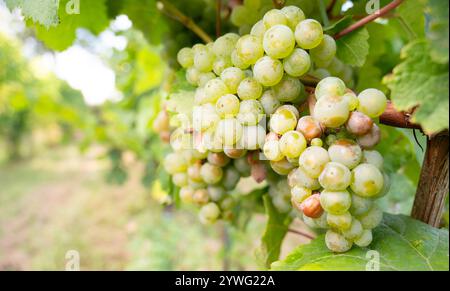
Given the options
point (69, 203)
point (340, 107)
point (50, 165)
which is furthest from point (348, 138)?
point (50, 165)

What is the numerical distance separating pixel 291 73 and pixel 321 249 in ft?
1.02

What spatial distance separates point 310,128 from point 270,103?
0.10m

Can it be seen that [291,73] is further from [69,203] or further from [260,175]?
[69,203]

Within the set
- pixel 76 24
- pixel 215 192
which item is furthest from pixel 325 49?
pixel 76 24

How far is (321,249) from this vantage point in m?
0.72

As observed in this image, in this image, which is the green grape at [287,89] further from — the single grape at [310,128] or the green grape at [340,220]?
the green grape at [340,220]

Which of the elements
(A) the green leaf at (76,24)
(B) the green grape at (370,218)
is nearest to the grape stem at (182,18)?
(A) the green leaf at (76,24)

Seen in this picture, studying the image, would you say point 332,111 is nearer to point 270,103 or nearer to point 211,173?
point 270,103

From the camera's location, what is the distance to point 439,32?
48 centimetres

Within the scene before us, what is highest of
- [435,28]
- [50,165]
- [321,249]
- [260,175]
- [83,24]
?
[50,165]

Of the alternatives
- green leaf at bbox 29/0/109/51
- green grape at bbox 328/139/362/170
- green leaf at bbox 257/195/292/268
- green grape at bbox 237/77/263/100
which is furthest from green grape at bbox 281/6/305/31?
green leaf at bbox 29/0/109/51

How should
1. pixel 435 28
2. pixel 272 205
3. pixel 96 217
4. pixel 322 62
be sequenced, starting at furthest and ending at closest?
pixel 96 217 → pixel 272 205 → pixel 322 62 → pixel 435 28

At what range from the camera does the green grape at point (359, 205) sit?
0.62m

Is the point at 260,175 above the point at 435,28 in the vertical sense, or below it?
below
